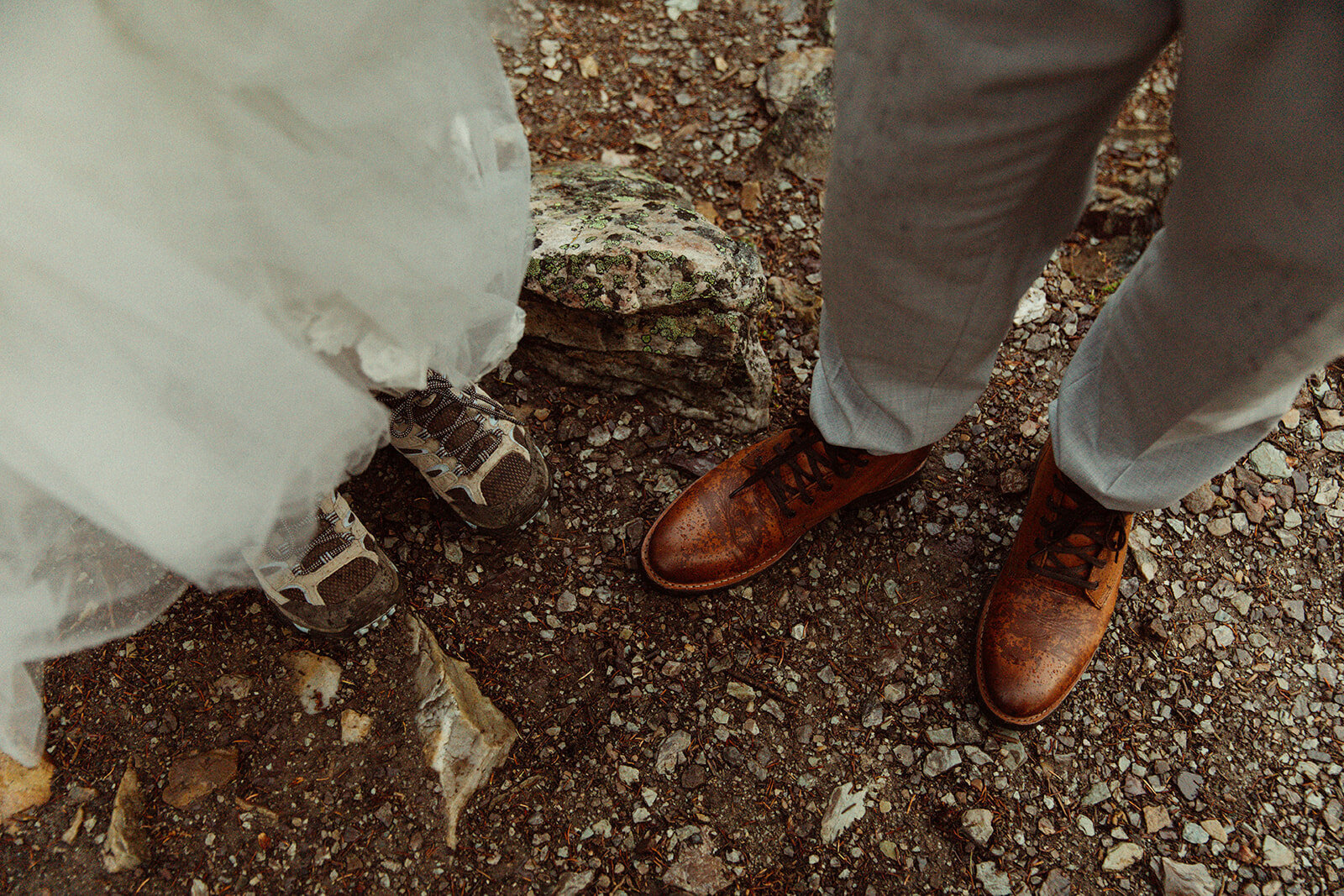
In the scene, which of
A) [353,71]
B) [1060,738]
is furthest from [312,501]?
[1060,738]

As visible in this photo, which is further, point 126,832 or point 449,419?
point 449,419

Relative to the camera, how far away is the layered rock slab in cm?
182

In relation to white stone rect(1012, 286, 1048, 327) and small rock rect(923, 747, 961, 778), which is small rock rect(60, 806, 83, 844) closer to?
small rock rect(923, 747, 961, 778)

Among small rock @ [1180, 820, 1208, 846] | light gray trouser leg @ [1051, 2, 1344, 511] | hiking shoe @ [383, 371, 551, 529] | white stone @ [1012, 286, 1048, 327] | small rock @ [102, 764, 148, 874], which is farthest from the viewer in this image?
white stone @ [1012, 286, 1048, 327]

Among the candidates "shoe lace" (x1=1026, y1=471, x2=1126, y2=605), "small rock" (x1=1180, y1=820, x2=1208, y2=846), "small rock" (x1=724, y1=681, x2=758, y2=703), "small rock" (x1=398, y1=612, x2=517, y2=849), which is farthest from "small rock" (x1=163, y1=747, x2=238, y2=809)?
"small rock" (x1=1180, y1=820, x2=1208, y2=846)

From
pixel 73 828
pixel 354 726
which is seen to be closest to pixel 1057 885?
pixel 354 726

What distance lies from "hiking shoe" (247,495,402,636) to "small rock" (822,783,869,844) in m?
1.04

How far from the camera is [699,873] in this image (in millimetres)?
1540

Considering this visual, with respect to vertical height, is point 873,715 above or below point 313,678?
below

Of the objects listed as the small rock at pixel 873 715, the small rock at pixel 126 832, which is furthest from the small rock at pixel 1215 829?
the small rock at pixel 126 832

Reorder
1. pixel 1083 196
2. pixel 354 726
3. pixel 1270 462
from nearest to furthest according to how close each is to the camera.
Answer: pixel 1083 196, pixel 354 726, pixel 1270 462

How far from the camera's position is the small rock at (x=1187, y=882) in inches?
60.9

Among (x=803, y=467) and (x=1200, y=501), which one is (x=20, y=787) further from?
(x=1200, y=501)

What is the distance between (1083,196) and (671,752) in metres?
1.31
